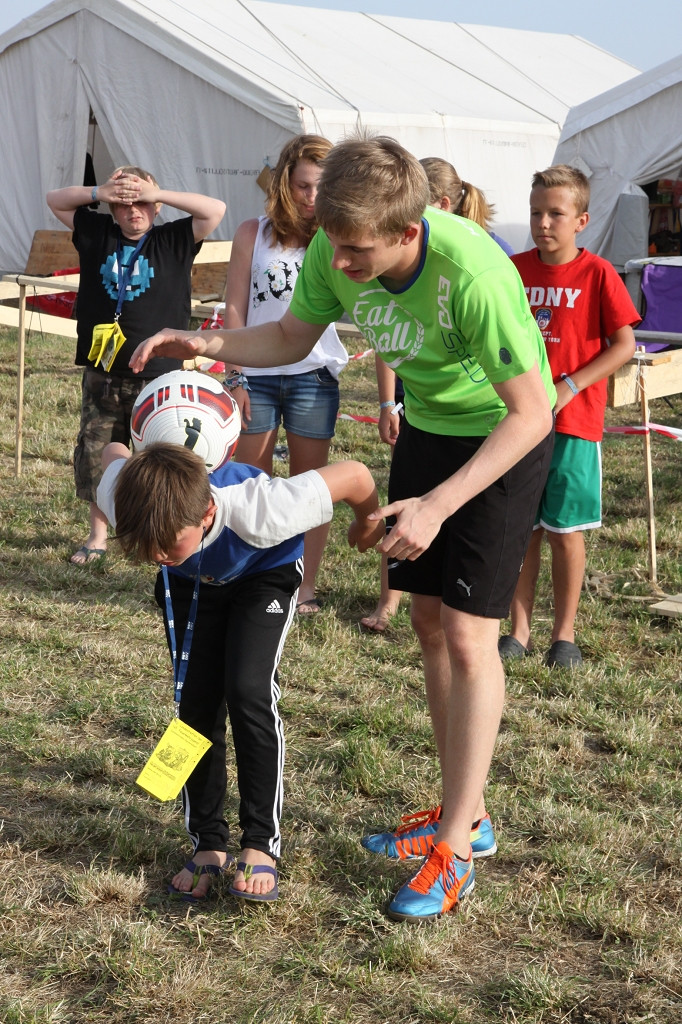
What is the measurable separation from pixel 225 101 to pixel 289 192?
36.4ft

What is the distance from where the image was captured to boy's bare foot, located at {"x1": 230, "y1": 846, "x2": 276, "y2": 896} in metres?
3.00

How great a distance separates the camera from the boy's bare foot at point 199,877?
3090 millimetres

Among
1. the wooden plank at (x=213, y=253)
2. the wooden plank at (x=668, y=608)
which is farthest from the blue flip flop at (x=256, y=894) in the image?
the wooden plank at (x=213, y=253)

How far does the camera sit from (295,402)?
5.06 meters

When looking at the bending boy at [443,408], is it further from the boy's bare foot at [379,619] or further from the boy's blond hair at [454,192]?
the boy's bare foot at [379,619]

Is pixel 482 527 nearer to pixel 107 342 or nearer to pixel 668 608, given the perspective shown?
pixel 668 608

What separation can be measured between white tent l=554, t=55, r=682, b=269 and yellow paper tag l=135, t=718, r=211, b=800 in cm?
1411

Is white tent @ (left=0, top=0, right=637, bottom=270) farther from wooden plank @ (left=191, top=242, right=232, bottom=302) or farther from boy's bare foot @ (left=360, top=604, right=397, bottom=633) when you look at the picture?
boy's bare foot @ (left=360, top=604, right=397, bottom=633)

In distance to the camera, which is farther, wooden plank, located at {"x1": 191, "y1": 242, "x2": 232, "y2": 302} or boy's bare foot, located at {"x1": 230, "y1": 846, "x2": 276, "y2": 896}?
wooden plank, located at {"x1": 191, "y1": 242, "x2": 232, "y2": 302}

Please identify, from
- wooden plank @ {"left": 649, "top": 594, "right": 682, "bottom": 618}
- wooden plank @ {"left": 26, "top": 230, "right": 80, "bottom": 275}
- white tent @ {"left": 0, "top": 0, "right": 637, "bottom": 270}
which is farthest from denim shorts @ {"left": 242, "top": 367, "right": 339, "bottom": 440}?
wooden plank @ {"left": 26, "top": 230, "right": 80, "bottom": 275}

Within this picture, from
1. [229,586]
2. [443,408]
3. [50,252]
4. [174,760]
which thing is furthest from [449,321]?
[50,252]

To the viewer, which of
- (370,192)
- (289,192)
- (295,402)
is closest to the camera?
(370,192)

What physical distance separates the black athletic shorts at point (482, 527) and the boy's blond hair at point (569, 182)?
6.24 ft

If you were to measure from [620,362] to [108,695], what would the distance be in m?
2.47
